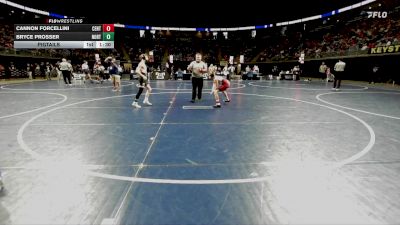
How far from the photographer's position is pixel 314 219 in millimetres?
2779

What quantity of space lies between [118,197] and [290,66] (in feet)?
143

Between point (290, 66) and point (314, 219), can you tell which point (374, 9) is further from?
point (314, 219)
